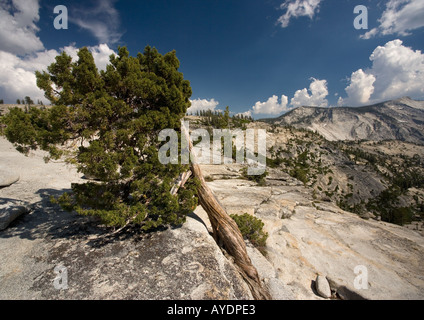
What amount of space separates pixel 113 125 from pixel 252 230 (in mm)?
10957

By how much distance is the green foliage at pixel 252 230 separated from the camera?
11.9 m

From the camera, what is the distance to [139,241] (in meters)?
8.94

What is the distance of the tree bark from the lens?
8.82 metres

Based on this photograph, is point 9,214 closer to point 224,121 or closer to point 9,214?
point 9,214

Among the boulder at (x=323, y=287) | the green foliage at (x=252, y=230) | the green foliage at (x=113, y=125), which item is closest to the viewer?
the green foliage at (x=113, y=125)

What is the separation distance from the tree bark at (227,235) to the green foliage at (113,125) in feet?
3.14

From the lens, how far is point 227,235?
1008 cm

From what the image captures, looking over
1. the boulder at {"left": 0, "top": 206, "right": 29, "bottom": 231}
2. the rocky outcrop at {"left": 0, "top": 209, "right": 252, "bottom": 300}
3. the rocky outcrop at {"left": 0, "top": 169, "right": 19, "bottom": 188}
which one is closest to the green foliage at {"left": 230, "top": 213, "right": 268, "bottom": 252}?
the rocky outcrop at {"left": 0, "top": 209, "right": 252, "bottom": 300}

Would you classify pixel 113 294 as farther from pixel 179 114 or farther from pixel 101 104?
pixel 179 114

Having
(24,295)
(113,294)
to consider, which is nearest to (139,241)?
(113,294)

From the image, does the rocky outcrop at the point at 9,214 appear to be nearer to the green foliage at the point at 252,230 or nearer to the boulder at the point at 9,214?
the boulder at the point at 9,214

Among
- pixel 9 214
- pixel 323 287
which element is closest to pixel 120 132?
pixel 9 214

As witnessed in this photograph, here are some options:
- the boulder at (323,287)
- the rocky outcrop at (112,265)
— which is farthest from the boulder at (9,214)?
the boulder at (323,287)
